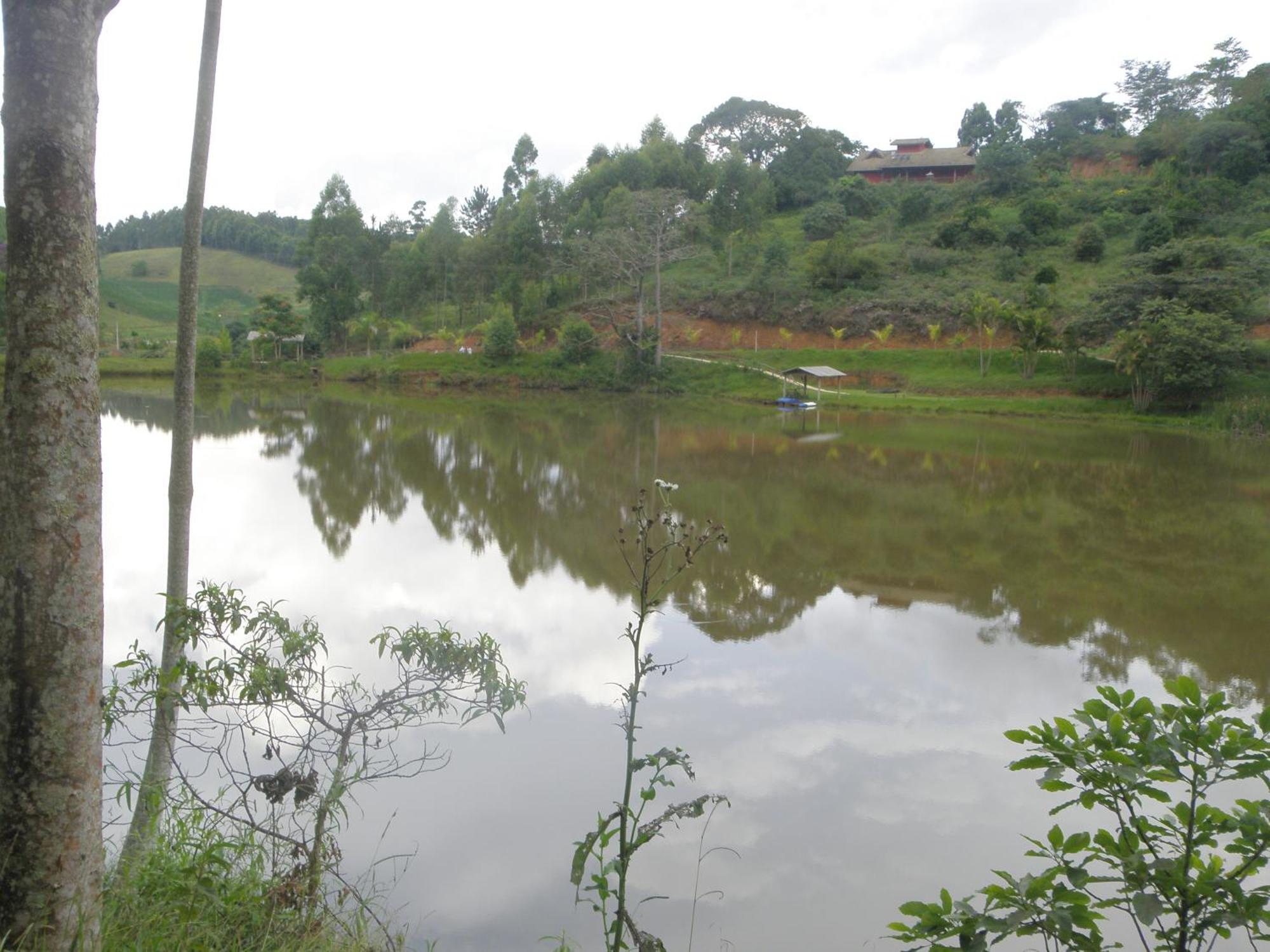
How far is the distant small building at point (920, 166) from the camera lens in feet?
196

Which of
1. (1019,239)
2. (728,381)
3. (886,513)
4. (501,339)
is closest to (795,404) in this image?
(728,381)

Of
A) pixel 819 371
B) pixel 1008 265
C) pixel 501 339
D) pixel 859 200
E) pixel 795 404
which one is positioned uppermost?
pixel 859 200

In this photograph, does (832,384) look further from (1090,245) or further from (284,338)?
(284,338)

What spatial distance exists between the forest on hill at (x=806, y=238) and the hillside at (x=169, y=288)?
11345mm

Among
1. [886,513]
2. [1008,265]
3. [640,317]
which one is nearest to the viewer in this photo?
[886,513]

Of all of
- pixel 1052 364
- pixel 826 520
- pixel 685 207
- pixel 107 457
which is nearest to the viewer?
pixel 826 520

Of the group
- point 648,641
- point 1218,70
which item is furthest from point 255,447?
point 1218,70

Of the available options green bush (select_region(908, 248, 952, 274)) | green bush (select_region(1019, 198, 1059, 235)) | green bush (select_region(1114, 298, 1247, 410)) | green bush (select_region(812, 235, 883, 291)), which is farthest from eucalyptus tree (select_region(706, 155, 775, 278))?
green bush (select_region(1114, 298, 1247, 410))

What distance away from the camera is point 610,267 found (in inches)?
1565

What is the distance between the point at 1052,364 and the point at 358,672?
31.3 meters

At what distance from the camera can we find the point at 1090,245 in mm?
40188

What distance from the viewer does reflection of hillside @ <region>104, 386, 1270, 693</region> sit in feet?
27.4

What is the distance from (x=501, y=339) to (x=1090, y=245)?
24768mm

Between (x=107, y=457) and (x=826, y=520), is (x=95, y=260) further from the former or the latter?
(x=107, y=457)
